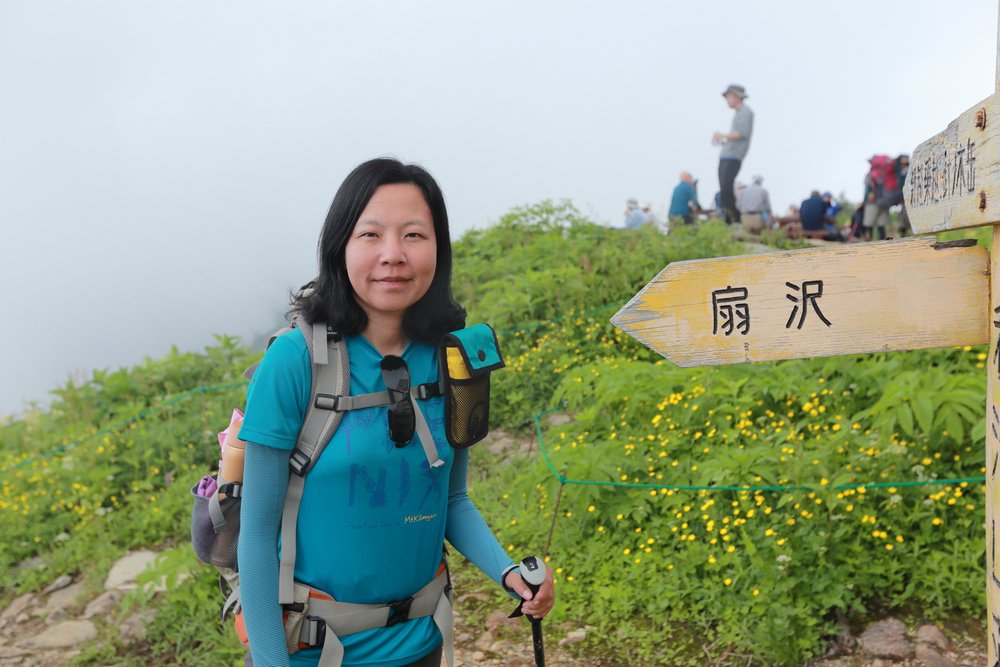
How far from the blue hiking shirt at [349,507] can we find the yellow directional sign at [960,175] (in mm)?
1285

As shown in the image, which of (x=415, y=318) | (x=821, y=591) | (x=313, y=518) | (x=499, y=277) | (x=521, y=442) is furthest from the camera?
(x=499, y=277)

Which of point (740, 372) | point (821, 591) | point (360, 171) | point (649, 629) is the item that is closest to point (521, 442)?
point (740, 372)

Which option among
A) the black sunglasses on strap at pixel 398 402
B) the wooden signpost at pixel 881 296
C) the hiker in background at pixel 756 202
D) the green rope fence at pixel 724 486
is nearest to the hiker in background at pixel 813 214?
the hiker in background at pixel 756 202

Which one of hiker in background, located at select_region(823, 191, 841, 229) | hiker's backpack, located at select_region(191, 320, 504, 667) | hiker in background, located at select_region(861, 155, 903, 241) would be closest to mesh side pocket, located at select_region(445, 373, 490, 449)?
hiker's backpack, located at select_region(191, 320, 504, 667)

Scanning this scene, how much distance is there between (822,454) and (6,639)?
190 inches

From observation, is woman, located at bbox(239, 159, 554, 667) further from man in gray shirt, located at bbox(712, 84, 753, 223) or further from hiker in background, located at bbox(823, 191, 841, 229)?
hiker in background, located at bbox(823, 191, 841, 229)

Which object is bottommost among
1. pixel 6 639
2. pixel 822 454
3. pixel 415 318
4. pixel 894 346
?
pixel 6 639

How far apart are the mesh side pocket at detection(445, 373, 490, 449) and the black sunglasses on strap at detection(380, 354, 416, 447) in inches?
4.0

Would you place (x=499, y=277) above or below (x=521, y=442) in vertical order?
above

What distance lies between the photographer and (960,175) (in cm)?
188

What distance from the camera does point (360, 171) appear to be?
1.88 metres

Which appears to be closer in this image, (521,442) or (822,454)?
(822,454)

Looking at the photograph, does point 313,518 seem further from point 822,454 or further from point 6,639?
point 6,639

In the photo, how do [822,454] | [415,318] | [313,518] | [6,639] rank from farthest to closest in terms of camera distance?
[6,639] → [822,454] → [415,318] → [313,518]
